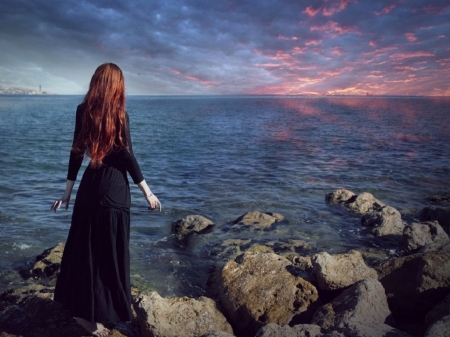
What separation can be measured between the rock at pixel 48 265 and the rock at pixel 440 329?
7017mm

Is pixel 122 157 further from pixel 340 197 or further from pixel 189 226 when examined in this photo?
pixel 340 197

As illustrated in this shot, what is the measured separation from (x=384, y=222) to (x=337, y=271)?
5.43 m

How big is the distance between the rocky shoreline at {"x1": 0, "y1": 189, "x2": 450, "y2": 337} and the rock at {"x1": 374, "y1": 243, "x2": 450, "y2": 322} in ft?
0.04

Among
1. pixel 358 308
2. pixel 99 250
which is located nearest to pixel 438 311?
pixel 358 308

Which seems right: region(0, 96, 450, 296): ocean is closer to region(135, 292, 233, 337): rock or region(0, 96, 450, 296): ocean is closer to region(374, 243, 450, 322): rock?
region(135, 292, 233, 337): rock

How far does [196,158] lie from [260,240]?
1523 centimetres

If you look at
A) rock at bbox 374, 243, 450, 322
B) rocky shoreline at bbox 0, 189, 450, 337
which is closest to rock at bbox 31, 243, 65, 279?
rocky shoreline at bbox 0, 189, 450, 337

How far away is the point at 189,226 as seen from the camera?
34.2 ft

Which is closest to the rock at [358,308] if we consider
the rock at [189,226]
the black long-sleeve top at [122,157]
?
the black long-sleeve top at [122,157]

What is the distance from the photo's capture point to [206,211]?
495 inches

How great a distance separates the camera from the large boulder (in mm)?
3836

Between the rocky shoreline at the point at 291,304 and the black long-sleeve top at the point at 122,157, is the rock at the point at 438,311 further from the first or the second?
the black long-sleeve top at the point at 122,157

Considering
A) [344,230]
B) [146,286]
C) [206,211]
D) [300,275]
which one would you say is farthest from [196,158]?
[300,275]

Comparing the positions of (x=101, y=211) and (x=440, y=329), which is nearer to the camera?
(x=440, y=329)
